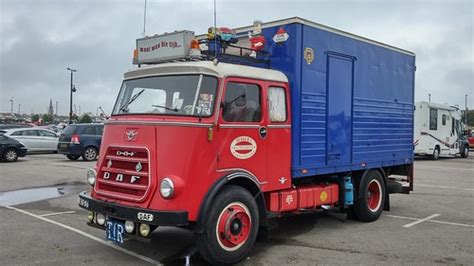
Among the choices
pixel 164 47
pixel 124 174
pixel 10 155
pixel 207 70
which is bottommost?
pixel 10 155

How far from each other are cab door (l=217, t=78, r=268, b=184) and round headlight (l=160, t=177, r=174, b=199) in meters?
0.76

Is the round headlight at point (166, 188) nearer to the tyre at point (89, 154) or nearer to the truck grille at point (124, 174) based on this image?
the truck grille at point (124, 174)

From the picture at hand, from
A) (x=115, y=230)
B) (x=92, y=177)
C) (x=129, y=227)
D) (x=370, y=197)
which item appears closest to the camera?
(x=129, y=227)

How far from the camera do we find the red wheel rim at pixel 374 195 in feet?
29.5

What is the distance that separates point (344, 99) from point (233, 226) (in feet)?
11.3

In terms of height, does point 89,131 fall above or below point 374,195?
above

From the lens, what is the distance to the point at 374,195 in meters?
9.16

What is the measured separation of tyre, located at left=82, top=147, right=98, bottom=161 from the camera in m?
20.1

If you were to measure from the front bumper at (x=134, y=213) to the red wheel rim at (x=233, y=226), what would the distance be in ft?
1.80

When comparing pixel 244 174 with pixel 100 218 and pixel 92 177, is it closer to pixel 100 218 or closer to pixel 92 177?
pixel 100 218

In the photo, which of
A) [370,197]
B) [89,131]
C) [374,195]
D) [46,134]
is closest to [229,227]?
[370,197]

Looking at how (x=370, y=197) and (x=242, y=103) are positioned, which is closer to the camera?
(x=242, y=103)

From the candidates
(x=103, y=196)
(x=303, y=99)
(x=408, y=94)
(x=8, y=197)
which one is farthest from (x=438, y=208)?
(x=8, y=197)

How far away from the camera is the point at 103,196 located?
5.96m
